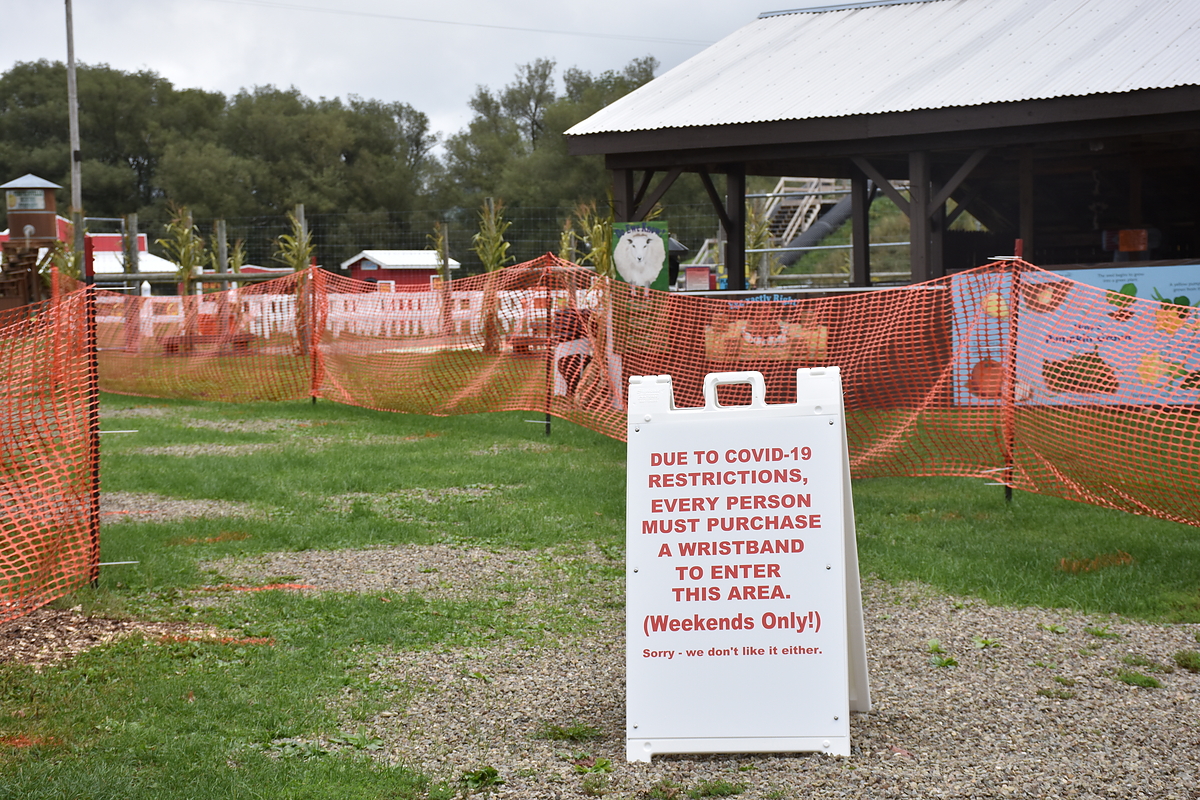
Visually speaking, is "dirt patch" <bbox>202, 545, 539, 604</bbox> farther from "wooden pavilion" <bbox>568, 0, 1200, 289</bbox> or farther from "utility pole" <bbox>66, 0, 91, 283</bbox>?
"utility pole" <bbox>66, 0, 91, 283</bbox>

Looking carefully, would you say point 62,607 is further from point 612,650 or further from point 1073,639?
point 1073,639

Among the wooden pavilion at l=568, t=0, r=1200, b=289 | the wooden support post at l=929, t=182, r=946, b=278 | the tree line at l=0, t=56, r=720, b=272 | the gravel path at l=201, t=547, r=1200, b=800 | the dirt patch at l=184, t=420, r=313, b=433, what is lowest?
the gravel path at l=201, t=547, r=1200, b=800

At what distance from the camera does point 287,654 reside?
488 centimetres

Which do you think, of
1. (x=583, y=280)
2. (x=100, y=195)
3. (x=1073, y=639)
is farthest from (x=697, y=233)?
(x=1073, y=639)

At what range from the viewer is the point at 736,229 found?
15156 millimetres

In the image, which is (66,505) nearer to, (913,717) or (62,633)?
(62,633)

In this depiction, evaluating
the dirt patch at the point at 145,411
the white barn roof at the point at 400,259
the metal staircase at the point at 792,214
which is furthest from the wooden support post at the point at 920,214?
the white barn roof at the point at 400,259

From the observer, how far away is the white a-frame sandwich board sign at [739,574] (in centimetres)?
381

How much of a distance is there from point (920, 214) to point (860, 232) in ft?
14.9

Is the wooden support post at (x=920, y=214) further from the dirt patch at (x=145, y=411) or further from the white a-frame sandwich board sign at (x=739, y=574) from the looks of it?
the white a-frame sandwich board sign at (x=739, y=574)

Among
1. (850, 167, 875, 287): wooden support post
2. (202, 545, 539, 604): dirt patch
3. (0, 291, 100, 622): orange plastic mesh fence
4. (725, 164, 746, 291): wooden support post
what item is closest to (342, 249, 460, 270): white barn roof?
(850, 167, 875, 287): wooden support post

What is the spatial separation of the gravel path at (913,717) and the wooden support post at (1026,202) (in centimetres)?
788

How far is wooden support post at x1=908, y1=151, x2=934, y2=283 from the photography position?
12633mm

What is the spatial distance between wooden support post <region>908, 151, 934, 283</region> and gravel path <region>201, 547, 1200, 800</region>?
7.54 m
